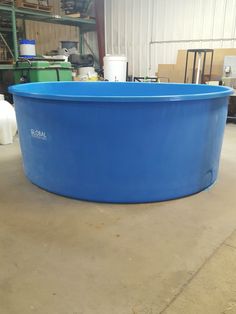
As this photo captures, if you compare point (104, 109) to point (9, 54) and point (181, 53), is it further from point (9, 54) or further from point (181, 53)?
point (9, 54)

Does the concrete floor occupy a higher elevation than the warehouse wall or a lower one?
lower

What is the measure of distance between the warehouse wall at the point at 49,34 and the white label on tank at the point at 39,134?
731cm

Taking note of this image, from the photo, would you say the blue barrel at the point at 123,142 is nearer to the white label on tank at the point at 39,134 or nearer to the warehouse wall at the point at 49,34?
the white label on tank at the point at 39,134

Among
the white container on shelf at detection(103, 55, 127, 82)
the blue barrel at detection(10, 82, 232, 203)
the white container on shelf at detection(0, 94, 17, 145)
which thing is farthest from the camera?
the white container on shelf at detection(103, 55, 127, 82)

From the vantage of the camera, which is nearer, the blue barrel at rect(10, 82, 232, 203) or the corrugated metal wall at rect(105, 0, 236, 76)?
the blue barrel at rect(10, 82, 232, 203)

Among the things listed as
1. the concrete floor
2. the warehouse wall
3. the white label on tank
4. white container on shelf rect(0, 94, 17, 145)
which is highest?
the warehouse wall

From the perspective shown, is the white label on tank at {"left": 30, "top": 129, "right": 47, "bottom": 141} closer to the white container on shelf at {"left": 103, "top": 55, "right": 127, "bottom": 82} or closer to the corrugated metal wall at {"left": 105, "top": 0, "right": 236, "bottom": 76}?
the white container on shelf at {"left": 103, "top": 55, "right": 127, "bottom": 82}

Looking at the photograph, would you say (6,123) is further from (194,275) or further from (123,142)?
(194,275)

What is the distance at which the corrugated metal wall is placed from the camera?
20.7ft

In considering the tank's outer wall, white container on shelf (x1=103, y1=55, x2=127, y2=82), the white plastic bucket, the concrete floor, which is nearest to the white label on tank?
the tank's outer wall

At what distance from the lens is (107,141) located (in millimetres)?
2031

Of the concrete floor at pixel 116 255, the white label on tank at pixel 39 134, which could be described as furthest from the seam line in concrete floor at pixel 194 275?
the white label on tank at pixel 39 134

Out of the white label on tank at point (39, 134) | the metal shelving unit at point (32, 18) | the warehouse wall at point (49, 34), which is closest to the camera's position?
the white label on tank at point (39, 134)

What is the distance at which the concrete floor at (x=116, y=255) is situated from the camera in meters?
1.30
